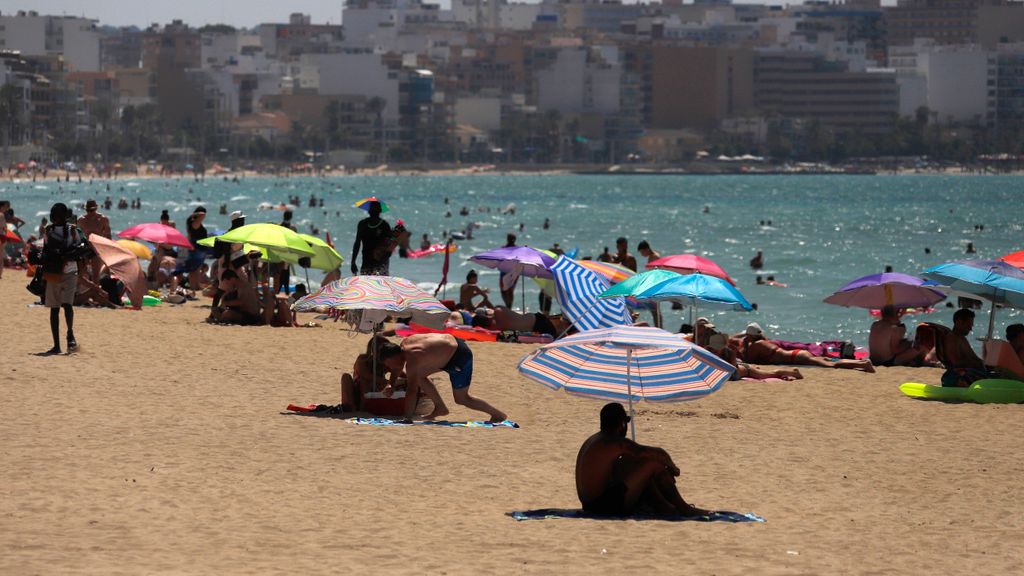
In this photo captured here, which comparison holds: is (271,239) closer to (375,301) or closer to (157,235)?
(157,235)

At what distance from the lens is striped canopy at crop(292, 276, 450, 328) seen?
12.5 metres

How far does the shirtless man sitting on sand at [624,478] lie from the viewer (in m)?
9.41

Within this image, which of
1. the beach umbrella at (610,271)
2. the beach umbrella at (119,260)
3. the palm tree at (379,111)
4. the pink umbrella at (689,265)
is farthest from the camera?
the palm tree at (379,111)

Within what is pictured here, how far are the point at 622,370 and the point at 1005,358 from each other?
19.8 ft

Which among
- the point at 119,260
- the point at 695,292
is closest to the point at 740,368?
the point at 695,292

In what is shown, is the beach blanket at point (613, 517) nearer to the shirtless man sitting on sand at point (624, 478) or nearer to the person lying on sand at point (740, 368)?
the shirtless man sitting on sand at point (624, 478)

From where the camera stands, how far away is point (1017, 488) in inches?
431

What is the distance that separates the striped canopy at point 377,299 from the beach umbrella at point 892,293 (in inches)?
285

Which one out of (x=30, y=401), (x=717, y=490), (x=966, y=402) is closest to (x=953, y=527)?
(x=717, y=490)

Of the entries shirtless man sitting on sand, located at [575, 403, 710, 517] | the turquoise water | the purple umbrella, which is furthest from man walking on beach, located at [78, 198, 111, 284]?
shirtless man sitting on sand, located at [575, 403, 710, 517]

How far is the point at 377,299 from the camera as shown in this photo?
1259 centimetres

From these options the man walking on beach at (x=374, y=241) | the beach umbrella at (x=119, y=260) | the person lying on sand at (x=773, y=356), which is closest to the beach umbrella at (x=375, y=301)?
the man walking on beach at (x=374, y=241)

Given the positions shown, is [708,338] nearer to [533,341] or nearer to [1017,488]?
[533,341]

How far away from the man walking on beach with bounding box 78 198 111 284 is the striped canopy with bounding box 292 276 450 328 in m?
8.28
